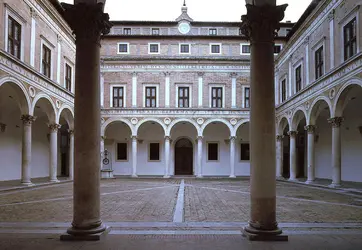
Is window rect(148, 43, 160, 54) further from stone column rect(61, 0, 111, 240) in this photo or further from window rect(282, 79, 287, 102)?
stone column rect(61, 0, 111, 240)

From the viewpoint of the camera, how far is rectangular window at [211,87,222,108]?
3122 centimetres

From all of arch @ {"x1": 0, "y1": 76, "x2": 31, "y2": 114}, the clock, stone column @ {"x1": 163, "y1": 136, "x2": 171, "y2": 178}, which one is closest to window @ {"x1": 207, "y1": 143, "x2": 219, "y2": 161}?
stone column @ {"x1": 163, "y1": 136, "x2": 171, "y2": 178}

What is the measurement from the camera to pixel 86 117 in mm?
6227

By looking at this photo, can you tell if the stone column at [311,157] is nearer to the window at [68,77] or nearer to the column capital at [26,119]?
the column capital at [26,119]

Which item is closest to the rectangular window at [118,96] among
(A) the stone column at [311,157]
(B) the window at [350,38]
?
(A) the stone column at [311,157]

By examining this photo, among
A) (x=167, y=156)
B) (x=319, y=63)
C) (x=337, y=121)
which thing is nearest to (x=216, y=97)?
(x=167, y=156)

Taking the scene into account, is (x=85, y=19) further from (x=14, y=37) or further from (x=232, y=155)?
(x=232, y=155)

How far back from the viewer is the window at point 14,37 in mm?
17344

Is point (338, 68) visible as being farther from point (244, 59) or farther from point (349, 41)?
A: point (244, 59)

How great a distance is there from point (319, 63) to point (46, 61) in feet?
57.1

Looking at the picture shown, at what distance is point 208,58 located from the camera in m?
31.0

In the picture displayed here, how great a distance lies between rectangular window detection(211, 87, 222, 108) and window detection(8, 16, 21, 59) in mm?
17423

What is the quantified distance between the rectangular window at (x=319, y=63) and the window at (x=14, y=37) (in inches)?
687

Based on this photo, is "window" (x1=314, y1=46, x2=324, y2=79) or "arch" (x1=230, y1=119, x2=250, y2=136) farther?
"arch" (x1=230, y1=119, x2=250, y2=136)
